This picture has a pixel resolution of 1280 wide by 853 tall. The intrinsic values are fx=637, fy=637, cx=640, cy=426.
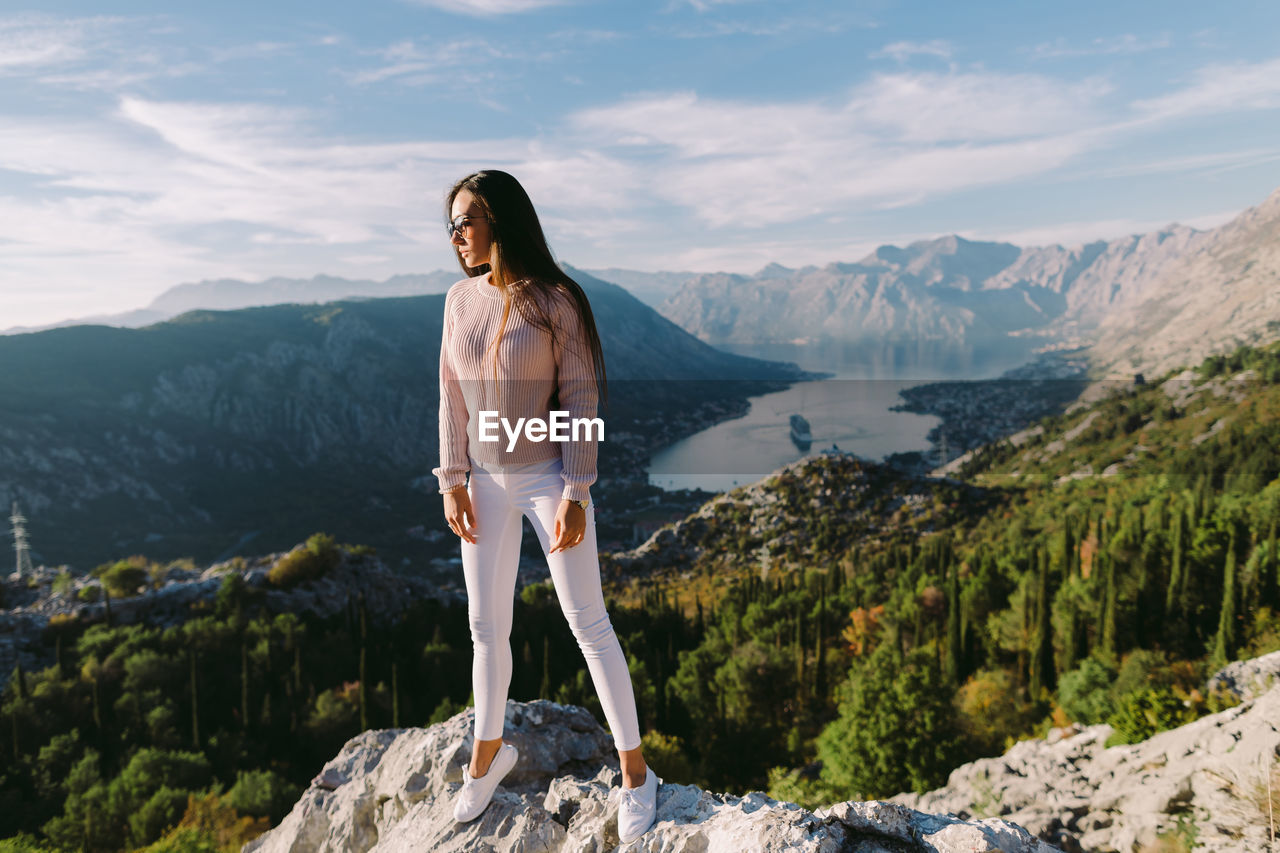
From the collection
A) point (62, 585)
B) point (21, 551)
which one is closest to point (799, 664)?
point (62, 585)

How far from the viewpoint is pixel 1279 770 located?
4.69 meters

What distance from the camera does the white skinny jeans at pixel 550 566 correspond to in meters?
2.74

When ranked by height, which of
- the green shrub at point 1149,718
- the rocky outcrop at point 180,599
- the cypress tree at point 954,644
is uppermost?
the green shrub at point 1149,718

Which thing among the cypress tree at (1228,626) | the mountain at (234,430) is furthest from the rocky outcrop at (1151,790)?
the mountain at (234,430)

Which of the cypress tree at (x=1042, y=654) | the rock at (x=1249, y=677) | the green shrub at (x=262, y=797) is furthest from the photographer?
the cypress tree at (x=1042, y=654)

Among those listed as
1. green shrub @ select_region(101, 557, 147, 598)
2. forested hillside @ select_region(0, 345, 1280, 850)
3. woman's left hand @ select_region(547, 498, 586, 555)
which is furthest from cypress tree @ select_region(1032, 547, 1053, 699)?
green shrub @ select_region(101, 557, 147, 598)

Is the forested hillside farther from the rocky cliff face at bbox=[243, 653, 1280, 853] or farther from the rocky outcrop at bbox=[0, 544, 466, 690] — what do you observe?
the rocky cliff face at bbox=[243, 653, 1280, 853]

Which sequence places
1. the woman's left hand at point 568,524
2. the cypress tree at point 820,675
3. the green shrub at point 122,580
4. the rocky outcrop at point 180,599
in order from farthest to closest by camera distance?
the green shrub at point 122,580 < the rocky outcrop at point 180,599 < the cypress tree at point 820,675 < the woman's left hand at point 568,524

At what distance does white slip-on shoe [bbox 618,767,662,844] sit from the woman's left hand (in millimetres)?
1250

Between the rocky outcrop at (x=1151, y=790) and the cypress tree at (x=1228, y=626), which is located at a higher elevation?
the rocky outcrop at (x=1151, y=790)

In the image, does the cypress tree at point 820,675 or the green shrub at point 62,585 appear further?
the green shrub at point 62,585

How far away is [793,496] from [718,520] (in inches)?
448

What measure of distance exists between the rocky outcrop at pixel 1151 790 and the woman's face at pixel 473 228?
596cm

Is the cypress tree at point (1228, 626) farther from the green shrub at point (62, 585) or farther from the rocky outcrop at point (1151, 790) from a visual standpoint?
the green shrub at point (62, 585)
